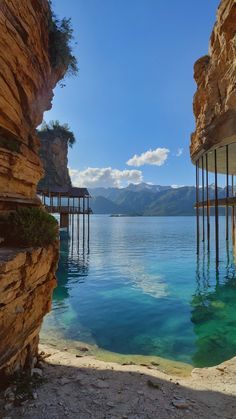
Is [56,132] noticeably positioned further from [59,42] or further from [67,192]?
[59,42]

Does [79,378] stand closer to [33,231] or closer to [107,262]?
[33,231]

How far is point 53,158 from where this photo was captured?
198ft

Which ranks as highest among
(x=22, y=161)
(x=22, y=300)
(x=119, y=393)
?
(x=22, y=161)

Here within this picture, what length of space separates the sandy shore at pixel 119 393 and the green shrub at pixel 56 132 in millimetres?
57683

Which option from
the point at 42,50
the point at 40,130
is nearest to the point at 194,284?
the point at 42,50

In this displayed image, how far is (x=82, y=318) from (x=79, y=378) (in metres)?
7.35

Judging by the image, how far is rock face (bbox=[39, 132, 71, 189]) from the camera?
5919 centimetres

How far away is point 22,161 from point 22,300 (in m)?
4.51

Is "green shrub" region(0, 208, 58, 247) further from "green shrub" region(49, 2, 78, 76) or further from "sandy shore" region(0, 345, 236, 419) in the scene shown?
"green shrub" region(49, 2, 78, 76)

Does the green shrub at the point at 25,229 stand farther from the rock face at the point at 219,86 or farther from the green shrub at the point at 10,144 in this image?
the rock face at the point at 219,86

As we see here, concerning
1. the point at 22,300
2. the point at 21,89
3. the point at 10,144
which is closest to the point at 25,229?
the point at 22,300

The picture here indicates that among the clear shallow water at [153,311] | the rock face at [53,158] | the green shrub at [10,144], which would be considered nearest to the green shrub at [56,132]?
the rock face at [53,158]

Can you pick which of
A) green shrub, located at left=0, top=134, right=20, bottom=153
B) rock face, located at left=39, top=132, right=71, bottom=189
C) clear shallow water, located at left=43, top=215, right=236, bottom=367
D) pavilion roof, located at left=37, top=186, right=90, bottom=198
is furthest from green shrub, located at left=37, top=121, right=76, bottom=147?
green shrub, located at left=0, top=134, right=20, bottom=153

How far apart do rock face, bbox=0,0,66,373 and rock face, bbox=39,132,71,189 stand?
153ft
